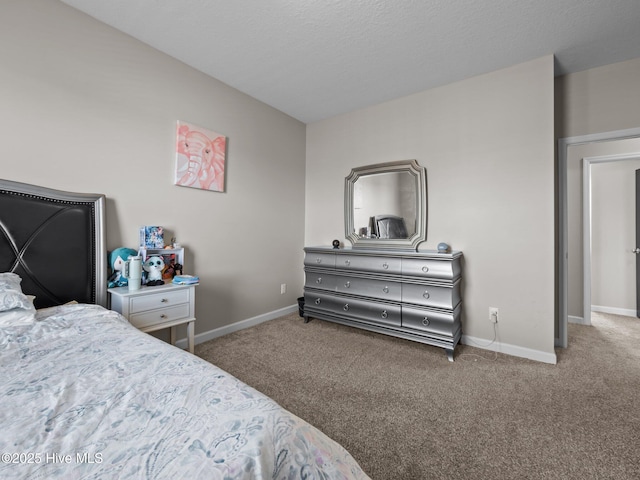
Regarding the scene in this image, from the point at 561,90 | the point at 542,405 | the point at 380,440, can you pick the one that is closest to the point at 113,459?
the point at 380,440

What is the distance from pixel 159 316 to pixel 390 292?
6.75 feet

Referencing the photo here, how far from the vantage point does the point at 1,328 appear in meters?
1.30

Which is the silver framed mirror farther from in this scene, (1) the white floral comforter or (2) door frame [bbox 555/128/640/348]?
(1) the white floral comforter

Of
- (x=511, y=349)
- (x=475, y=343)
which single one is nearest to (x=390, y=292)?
(x=475, y=343)

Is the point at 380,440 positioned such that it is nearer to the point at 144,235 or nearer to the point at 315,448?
the point at 315,448

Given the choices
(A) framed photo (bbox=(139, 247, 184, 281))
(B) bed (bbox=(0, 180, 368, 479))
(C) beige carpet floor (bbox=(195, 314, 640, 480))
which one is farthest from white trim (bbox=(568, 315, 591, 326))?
(A) framed photo (bbox=(139, 247, 184, 281))

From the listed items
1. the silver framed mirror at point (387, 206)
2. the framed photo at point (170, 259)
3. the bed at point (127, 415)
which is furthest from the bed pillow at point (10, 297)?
the silver framed mirror at point (387, 206)

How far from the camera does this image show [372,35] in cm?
223

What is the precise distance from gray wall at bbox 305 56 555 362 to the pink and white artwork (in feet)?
6.23

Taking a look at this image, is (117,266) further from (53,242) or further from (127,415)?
(127,415)

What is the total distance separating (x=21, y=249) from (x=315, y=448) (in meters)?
2.20

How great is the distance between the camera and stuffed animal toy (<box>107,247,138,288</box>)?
2.15 m

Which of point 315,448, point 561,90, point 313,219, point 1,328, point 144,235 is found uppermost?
point 561,90

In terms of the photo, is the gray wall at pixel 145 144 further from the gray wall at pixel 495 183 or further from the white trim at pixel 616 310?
the white trim at pixel 616 310
